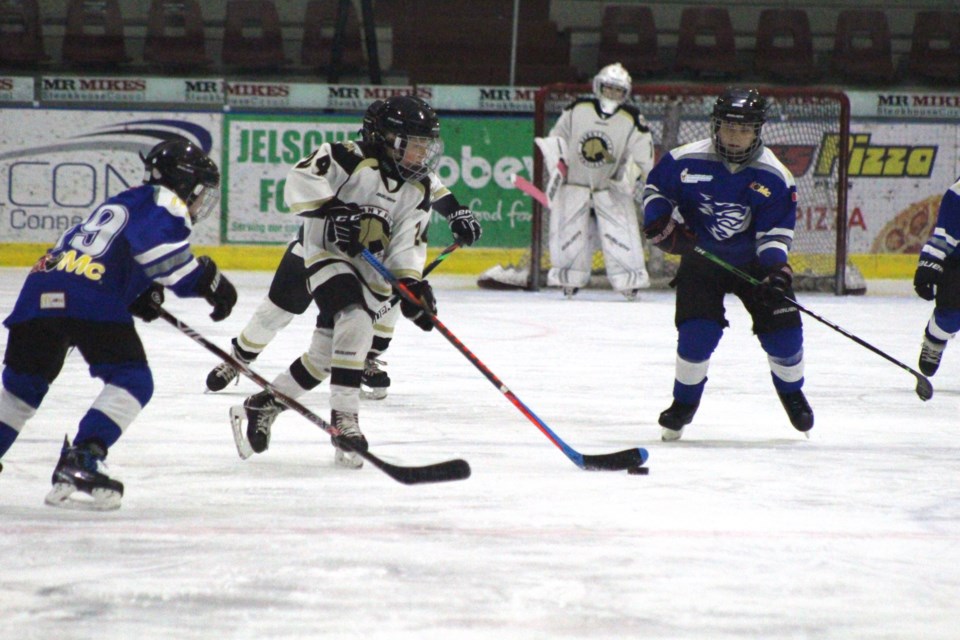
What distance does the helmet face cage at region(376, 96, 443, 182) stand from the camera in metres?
3.12

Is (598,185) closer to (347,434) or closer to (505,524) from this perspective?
(347,434)

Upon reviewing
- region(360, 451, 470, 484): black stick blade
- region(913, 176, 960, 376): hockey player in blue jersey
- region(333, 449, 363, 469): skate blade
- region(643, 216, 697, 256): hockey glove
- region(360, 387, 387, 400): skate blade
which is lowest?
region(360, 387, 387, 400): skate blade

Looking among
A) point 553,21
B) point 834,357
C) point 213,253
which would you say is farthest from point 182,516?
point 553,21

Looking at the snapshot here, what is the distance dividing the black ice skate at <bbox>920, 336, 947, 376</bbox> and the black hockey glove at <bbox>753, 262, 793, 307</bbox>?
1.48 meters

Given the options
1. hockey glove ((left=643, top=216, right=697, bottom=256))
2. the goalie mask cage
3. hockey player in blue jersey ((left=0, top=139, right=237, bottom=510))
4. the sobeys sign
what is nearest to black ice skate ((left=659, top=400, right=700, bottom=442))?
hockey glove ((left=643, top=216, right=697, bottom=256))

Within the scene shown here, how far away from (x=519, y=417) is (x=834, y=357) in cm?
223

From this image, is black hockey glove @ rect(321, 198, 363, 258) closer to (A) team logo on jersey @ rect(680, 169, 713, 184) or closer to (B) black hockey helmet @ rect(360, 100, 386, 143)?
(B) black hockey helmet @ rect(360, 100, 386, 143)

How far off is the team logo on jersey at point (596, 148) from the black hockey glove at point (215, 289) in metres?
5.76

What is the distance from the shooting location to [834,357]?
5.62 metres

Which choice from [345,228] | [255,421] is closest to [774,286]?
[345,228]

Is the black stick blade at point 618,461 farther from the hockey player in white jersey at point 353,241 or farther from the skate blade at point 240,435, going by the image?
the skate blade at point 240,435

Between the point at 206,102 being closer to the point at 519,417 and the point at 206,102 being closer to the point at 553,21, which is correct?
the point at 553,21

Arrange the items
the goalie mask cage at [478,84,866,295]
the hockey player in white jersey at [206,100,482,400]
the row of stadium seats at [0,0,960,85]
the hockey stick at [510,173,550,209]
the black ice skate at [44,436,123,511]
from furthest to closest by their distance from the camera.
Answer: the row of stadium seats at [0,0,960,85] < the goalie mask cage at [478,84,866,295] < the hockey stick at [510,173,550,209] < the hockey player in white jersey at [206,100,482,400] < the black ice skate at [44,436,123,511]

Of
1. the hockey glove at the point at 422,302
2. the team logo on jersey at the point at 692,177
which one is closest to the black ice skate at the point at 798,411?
the team logo on jersey at the point at 692,177
